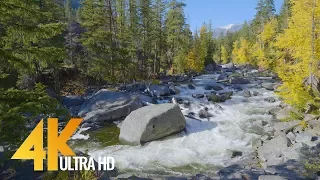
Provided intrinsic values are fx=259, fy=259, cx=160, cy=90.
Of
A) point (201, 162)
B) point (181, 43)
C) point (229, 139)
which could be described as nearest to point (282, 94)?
point (229, 139)

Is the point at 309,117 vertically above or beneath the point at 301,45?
beneath

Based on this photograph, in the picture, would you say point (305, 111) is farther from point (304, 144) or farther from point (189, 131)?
point (189, 131)

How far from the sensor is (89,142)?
49.5 ft

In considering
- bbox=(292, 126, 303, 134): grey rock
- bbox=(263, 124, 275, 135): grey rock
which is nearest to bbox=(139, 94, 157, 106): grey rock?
bbox=(263, 124, 275, 135): grey rock

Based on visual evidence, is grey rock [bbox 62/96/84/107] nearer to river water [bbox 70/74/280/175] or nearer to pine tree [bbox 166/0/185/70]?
river water [bbox 70/74/280/175]

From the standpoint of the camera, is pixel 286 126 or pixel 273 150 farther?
pixel 286 126

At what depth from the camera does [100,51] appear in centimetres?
2533

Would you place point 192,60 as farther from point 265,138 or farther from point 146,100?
point 265,138

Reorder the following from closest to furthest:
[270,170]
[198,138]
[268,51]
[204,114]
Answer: [270,170]
[198,138]
[204,114]
[268,51]

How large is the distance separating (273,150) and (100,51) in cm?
1851

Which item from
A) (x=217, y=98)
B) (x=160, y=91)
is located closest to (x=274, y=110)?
(x=217, y=98)

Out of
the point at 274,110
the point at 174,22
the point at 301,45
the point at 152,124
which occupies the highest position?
the point at 174,22

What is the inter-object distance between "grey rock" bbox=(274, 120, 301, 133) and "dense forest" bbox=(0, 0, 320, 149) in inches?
41.3

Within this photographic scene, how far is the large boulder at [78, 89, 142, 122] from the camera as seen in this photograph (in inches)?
742
